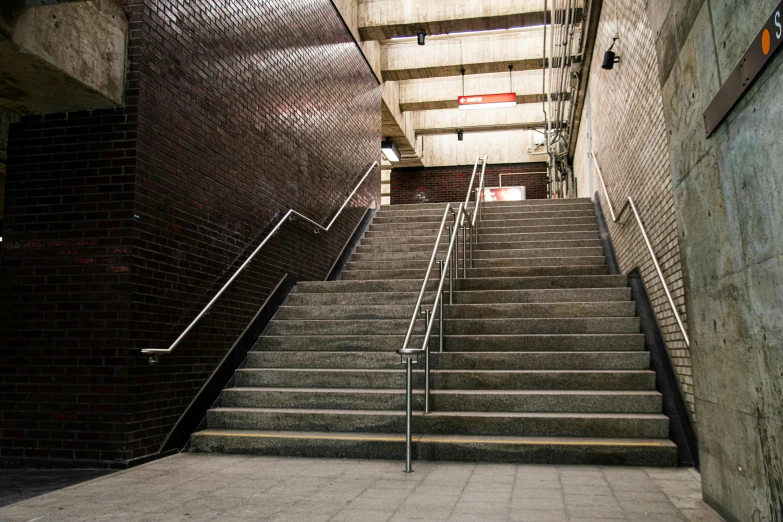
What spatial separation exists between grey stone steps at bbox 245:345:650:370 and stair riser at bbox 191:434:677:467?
1.15 metres

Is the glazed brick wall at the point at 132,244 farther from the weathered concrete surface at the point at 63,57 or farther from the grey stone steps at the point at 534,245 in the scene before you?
the grey stone steps at the point at 534,245

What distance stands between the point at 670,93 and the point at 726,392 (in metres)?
1.72

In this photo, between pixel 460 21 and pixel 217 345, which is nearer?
pixel 217 345

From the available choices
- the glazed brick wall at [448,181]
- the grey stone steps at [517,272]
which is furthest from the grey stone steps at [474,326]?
the glazed brick wall at [448,181]

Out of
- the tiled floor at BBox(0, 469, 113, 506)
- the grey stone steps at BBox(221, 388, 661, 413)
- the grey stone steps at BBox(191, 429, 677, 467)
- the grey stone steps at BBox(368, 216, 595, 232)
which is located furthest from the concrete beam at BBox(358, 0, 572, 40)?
the tiled floor at BBox(0, 469, 113, 506)

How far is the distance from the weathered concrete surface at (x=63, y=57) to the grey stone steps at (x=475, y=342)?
9.21ft

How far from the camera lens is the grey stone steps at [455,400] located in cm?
498

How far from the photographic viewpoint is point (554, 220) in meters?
9.82

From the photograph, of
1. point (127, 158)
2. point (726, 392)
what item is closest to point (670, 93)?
point (726, 392)

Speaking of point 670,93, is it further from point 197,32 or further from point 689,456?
point 197,32

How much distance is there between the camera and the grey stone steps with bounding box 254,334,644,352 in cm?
575

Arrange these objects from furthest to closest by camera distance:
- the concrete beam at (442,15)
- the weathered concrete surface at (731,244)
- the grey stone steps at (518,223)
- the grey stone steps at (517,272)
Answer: the concrete beam at (442,15)
the grey stone steps at (518,223)
the grey stone steps at (517,272)
the weathered concrete surface at (731,244)

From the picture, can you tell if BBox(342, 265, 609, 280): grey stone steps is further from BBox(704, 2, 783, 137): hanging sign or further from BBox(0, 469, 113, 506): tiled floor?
BBox(704, 2, 783, 137): hanging sign

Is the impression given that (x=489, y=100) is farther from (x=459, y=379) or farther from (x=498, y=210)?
(x=459, y=379)
